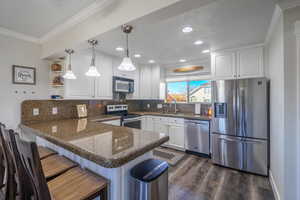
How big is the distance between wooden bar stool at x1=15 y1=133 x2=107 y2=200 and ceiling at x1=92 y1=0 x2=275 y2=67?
1.36m

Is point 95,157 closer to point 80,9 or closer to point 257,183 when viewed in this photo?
point 80,9

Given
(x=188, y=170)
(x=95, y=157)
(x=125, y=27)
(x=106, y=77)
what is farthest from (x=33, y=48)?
(x=188, y=170)

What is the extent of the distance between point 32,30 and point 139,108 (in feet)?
10.8

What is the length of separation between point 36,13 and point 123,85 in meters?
2.15

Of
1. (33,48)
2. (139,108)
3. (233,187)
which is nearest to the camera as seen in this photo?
(233,187)

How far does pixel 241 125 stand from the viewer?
252cm

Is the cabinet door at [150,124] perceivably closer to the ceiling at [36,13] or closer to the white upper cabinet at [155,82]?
the white upper cabinet at [155,82]

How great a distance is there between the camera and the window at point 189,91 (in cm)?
379

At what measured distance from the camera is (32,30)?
7.36 ft

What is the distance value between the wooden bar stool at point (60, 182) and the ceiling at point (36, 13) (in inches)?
61.8

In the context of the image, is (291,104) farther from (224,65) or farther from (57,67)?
(57,67)

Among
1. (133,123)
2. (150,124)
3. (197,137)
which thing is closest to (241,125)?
(197,137)

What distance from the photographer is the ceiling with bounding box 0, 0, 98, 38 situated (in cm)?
162

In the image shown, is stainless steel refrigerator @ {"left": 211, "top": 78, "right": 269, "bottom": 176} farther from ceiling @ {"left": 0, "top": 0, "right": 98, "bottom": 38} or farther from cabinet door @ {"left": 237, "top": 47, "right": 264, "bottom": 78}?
ceiling @ {"left": 0, "top": 0, "right": 98, "bottom": 38}
